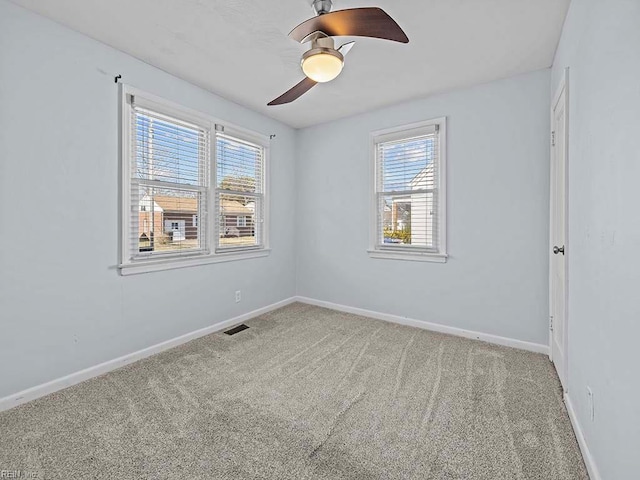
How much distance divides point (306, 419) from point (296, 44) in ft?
8.99

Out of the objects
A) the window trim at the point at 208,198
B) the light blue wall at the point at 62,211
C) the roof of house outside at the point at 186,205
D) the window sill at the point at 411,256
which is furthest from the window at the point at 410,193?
the light blue wall at the point at 62,211

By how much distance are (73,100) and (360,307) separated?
353cm

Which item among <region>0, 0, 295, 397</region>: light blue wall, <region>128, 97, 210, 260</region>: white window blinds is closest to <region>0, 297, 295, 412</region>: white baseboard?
<region>0, 0, 295, 397</region>: light blue wall

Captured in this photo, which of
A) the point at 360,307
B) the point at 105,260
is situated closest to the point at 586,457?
the point at 360,307

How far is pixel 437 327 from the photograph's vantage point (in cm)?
339

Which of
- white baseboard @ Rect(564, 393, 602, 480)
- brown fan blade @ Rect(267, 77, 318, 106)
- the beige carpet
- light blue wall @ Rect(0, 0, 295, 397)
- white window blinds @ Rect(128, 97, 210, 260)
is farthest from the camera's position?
white window blinds @ Rect(128, 97, 210, 260)

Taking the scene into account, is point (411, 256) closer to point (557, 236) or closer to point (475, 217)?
point (475, 217)

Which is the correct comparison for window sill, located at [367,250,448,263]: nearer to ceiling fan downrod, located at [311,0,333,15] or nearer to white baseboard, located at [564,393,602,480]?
white baseboard, located at [564,393,602,480]

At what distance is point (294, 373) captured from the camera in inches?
97.0

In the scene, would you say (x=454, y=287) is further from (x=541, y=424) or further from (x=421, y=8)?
(x=421, y=8)

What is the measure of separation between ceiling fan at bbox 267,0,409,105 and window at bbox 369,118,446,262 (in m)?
1.90

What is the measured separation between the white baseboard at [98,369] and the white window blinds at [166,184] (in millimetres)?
858

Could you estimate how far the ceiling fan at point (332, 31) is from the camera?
1.54 meters

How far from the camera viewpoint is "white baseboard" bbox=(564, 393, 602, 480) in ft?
4.58
